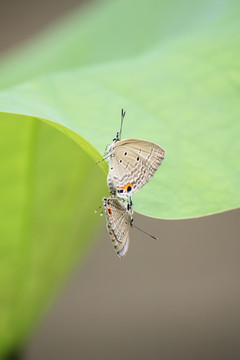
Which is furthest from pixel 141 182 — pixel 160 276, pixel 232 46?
pixel 160 276

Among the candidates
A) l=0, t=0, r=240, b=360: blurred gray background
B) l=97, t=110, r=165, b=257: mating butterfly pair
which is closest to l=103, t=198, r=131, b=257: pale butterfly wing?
l=97, t=110, r=165, b=257: mating butterfly pair

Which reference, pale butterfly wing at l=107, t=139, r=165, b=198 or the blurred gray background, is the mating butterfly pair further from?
the blurred gray background

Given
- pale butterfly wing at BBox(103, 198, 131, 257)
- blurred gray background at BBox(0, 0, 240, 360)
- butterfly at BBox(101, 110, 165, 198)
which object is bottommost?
pale butterfly wing at BBox(103, 198, 131, 257)

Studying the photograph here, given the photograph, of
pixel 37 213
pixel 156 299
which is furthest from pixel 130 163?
pixel 156 299

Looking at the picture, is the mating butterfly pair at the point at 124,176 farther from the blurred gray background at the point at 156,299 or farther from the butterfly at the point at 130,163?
the blurred gray background at the point at 156,299

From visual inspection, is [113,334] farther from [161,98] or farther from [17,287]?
[161,98]
